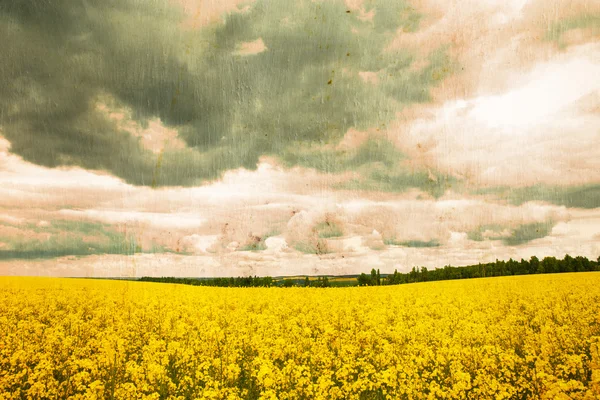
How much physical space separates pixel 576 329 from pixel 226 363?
36.8 ft

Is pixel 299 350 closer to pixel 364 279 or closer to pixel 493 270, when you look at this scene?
pixel 364 279

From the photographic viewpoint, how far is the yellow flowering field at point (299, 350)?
686cm

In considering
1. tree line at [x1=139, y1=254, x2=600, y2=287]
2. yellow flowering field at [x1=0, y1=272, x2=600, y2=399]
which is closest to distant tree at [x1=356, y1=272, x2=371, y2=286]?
tree line at [x1=139, y1=254, x2=600, y2=287]

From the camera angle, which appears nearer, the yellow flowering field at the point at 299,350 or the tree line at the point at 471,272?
the yellow flowering field at the point at 299,350

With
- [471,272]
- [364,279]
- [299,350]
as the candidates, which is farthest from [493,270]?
[299,350]

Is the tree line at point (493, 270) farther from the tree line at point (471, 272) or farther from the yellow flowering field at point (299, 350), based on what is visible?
the yellow flowering field at point (299, 350)

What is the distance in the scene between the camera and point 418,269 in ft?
259

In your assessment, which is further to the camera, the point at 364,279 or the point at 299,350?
the point at 364,279

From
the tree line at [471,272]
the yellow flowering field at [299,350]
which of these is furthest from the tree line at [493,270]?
the yellow flowering field at [299,350]

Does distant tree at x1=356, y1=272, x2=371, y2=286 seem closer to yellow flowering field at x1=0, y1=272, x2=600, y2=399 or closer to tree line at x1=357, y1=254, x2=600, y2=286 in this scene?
tree line at x1=357, y1=254, x2=600, y2=286

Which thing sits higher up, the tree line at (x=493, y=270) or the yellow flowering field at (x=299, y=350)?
the yellow flowering field at (x=299, y=350)

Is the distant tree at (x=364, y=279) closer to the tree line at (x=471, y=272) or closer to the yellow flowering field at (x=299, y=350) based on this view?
the tree line at (x=471, y=272)

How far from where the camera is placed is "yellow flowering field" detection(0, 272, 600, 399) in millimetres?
6855

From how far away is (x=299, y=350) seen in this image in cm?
934
